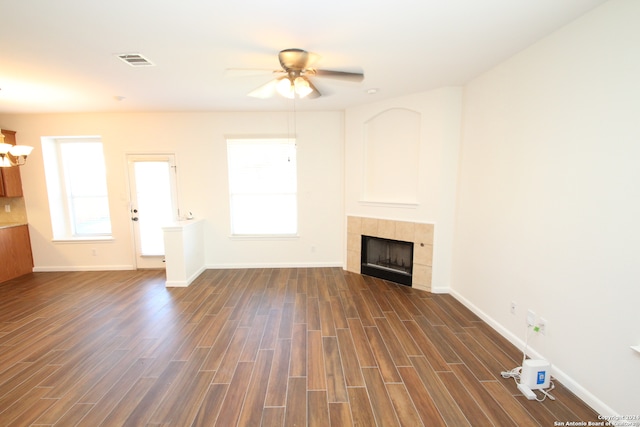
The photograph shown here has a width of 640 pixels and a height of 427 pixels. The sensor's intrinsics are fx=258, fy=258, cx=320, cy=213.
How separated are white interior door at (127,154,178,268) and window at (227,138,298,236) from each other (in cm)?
108

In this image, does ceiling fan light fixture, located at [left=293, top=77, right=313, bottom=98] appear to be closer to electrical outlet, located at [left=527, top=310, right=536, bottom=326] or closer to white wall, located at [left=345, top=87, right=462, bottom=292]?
white wall, located at [left=345, top=87, right=462, bottom=292]

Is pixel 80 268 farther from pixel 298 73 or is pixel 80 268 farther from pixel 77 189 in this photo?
pixel 298 73

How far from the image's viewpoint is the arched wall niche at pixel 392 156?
3831 millimetres

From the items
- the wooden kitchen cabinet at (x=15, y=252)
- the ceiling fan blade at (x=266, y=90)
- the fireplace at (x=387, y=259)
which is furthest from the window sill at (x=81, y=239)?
the fireplace at (x=387, y=259)

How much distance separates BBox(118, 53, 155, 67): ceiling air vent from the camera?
93.5 inches

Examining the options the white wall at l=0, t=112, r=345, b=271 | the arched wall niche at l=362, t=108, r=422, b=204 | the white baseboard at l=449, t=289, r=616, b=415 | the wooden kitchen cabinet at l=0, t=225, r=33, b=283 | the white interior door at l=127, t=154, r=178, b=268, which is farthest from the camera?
the white interior door at l=127, t=154, r=178, b=268

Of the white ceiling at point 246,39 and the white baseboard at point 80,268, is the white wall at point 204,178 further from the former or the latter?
the white ceiling at point 246,39

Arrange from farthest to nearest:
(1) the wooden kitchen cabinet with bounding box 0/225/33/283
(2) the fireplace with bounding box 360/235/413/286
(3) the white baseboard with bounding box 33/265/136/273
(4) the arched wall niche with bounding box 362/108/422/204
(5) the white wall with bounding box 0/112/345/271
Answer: (3) the white baseboard with bounding box 33/265/136/273 < (5) the white wall with bounding box 0/112/345/271 < (1) the wooden kitchen cabinet with bounding box 0/225/33/283 < (2) the fireplace with bounding box 360/235/413/286 < (4) the arched wall niche with bounding box 362/108/422/204

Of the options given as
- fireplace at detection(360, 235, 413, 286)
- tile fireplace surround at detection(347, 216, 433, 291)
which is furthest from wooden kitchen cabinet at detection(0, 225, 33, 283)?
fireplace at detection(360, 235, 413, 286)

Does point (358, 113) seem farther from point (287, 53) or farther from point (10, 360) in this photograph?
point (10, 360)

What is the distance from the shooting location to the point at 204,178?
15.1ft

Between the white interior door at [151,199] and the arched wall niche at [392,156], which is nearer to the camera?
the arched wall niche at [392,156]

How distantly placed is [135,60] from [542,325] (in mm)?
4387

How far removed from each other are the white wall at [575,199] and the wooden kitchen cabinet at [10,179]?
23.5ft
